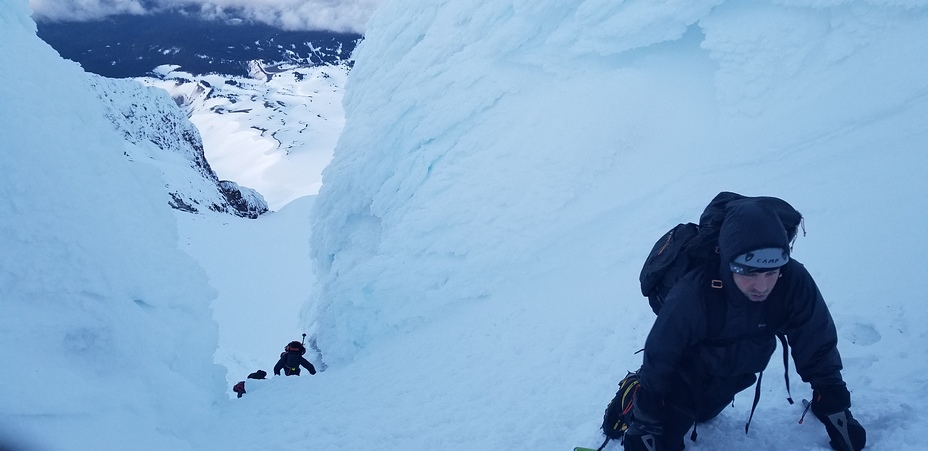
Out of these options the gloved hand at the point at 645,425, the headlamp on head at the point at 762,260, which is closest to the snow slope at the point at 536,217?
the gloved hand at the point at 645,425

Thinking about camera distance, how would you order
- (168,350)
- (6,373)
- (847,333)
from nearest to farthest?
(847,333) → (6,373) → (168,350)

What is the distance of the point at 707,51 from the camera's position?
735 cm

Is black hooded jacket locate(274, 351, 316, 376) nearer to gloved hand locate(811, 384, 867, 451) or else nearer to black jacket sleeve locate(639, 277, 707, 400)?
black jacket sleeve locate(639, 277, 707, 400)

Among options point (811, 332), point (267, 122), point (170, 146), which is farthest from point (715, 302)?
point (267, 122)

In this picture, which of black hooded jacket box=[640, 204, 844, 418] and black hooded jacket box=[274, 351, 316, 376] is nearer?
black hooded jacket box=[640, 204, 844, 418]

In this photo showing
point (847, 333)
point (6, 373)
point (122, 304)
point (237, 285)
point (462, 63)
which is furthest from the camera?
point (237, 285)

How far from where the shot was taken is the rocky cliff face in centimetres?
3117

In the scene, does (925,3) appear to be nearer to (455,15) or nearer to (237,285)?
(455,15)

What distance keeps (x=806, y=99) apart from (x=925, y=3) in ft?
4.84

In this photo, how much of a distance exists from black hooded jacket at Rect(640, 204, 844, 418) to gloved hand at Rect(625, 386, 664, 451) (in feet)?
0.10

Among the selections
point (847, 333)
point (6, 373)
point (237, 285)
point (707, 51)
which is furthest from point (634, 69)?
point (237, 285)

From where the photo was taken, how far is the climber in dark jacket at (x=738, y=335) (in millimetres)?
1892

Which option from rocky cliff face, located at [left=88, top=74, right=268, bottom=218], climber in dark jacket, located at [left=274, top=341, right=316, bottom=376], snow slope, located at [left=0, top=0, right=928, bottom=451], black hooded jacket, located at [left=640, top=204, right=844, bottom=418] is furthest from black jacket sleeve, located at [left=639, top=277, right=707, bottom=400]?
rocky cliff face, located at [left=88, top=74, right=268, bottom=218]

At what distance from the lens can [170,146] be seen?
3909 centimetres
